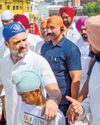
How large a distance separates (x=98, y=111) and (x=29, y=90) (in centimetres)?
49

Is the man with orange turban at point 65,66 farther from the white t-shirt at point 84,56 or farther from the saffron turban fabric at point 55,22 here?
the white t-shirt at point 84,56

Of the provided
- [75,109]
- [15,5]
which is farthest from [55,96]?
[15,5]

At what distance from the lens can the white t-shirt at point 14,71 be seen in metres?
3.93

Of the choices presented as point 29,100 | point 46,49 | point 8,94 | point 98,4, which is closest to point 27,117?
point 29,100

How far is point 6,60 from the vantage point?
4348 millimetres

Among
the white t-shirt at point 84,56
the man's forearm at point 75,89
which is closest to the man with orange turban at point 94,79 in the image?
the man's forearm at point 75,89

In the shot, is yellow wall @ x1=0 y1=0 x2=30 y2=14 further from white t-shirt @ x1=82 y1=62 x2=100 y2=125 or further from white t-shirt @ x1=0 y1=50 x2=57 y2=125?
white t-shirt @ x1=82 y1=62 x2=100 y2=125

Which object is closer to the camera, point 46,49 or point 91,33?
point 91,33

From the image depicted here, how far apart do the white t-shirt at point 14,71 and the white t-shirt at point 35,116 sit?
30 centimetres

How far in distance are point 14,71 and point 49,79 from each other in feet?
1.76

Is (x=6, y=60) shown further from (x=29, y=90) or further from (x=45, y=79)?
(x=29, y=90)

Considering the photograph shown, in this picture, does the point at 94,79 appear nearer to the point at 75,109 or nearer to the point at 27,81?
the point at 75,109

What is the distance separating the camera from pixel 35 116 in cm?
349

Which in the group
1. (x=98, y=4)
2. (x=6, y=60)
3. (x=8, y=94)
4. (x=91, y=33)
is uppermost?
(x=91, y=33)
